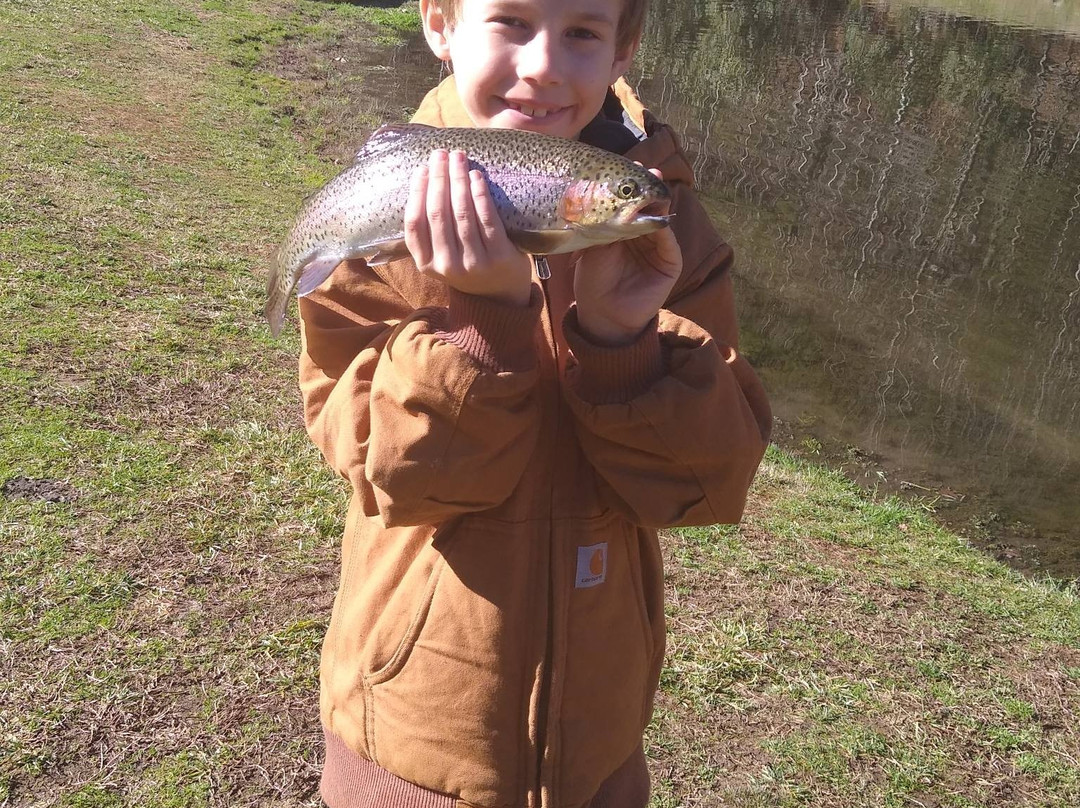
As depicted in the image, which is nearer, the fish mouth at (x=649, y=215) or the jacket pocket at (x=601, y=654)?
the fish mouth at (x=649, y=215)

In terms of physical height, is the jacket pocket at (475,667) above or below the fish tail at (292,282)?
below

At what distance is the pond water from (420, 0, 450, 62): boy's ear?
5200 millimetres

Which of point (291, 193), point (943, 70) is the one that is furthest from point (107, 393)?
point (943, 70)

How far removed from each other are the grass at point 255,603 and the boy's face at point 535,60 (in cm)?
229

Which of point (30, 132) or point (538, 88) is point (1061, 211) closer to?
point (30, 132)

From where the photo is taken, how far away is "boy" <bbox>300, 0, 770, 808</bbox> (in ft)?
5.52

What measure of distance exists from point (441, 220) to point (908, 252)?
32.7 feet

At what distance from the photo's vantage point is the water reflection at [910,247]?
737 centimetres

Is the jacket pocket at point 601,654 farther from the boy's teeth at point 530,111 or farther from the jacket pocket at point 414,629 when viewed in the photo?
the boy's teeth at point 530,111

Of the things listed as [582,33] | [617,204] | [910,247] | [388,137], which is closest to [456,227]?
[617,204]

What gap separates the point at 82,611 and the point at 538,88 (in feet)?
9.12

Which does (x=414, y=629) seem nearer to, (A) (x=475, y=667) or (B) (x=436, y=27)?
(A) (x=475, y=667)

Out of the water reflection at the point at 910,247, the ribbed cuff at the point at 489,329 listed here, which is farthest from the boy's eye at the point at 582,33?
the water reflection at the point at 910,247

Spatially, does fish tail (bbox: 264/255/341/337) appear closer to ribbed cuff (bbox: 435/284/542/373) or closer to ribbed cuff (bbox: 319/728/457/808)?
ribbed cuff (bbox: 435/284/542/373)
